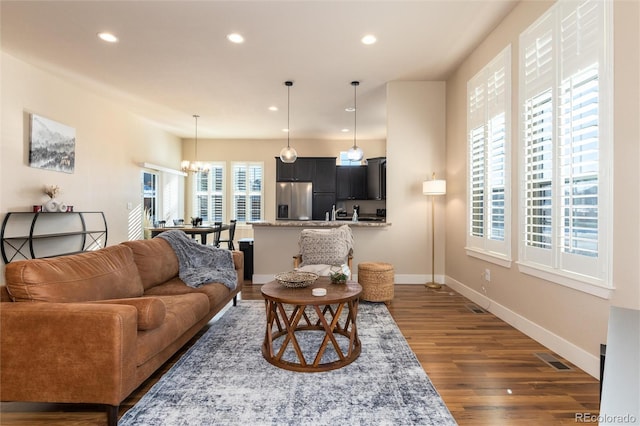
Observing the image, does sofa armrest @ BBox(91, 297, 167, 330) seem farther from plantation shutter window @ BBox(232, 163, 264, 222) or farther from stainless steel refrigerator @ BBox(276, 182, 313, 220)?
plantation shutter window @ BBox(232, 163, 264, 222)

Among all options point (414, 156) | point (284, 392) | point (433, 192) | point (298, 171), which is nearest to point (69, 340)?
point (284, 392)

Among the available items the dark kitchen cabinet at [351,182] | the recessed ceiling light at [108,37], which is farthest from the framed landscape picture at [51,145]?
the dark kitchen cabinet at [351,182]

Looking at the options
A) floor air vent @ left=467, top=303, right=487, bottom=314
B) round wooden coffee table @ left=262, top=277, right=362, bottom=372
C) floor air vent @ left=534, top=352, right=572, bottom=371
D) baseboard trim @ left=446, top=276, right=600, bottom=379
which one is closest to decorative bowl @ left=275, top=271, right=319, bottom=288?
round wooden coffee table @ left=262, top=277, right=362, bottom=372

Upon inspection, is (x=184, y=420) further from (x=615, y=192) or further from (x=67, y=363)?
(x=615, y=192)

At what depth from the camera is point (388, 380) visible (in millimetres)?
2135

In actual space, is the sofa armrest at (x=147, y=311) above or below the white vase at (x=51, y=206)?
below

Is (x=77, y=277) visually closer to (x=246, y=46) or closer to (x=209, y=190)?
(x=246, y=46)

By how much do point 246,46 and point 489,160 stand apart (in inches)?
123

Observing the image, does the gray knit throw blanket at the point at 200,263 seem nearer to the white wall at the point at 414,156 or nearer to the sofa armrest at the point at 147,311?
the sofa armrest at the point at 147,311

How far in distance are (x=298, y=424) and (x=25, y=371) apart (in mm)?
1440

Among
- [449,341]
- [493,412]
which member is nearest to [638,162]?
[493,412]

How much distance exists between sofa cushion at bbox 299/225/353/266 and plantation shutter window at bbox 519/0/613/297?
2049 millimetres

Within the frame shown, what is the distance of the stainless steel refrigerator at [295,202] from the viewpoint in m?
7.90

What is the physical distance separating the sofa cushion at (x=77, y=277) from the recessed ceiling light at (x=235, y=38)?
252 cm
